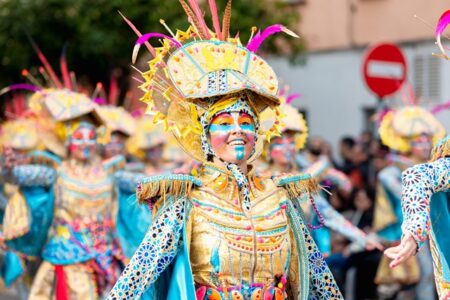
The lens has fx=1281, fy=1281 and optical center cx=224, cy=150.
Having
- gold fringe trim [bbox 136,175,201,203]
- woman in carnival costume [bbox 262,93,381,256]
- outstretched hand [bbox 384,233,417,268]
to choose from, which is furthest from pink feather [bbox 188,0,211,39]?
woman in carnival costume [bbox 262,93,381,256]

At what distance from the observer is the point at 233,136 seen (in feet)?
20.1

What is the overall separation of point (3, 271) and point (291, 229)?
525 cm

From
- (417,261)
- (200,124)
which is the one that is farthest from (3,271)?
(200,124)

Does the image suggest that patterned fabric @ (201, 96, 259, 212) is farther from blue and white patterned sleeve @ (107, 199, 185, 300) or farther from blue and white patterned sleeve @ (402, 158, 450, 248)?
blue and white patterned sleeve @ (402, 158, 450, 248)

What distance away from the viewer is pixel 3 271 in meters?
11.0

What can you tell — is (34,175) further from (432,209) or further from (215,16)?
(432,209)

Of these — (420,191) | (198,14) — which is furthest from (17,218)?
(420,191)

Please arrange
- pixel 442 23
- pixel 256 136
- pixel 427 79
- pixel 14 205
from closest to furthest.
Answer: pixel 442 23 < pixel 256 136 < pixel 14 205 < pixel 427 79

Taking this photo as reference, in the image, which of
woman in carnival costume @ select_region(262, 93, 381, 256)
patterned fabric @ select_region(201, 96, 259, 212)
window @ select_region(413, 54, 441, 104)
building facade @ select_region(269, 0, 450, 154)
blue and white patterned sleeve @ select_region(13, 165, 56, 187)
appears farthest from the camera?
building facade @ select_region(269, 0, 450, 154)

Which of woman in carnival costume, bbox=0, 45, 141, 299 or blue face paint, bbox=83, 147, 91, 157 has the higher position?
blue face paint, bbox=83, 147, 91, 157

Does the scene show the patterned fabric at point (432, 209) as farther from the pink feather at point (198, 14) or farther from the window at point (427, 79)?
the window at point (427, 79)

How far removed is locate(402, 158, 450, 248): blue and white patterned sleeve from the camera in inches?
207

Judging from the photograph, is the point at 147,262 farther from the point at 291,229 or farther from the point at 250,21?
the point at 250,21

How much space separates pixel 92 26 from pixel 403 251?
1199 cm
